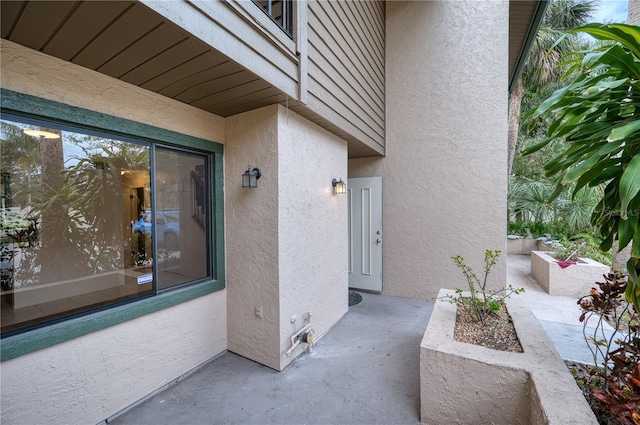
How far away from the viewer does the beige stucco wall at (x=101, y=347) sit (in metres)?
1.67

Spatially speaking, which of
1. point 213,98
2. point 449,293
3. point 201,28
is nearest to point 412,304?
point 449,293

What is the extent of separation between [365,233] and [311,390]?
3106mm

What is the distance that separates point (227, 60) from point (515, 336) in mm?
3088

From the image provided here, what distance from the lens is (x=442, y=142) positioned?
4441 millimetres

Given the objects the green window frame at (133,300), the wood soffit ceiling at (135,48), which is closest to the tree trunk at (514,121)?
the wood soffit ceiling at (135,48)

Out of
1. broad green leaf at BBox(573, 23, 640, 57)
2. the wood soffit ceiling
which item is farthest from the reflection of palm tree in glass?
broad green leaf at BBox(573, 23, 640, 57)

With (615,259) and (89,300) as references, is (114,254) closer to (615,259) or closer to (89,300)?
(89,300)

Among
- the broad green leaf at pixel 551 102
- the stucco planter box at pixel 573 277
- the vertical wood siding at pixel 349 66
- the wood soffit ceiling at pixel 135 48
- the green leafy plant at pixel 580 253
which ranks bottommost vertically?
the stucco planter box at pixel 573 277

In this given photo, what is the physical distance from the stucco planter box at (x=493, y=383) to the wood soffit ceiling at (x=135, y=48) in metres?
2.52

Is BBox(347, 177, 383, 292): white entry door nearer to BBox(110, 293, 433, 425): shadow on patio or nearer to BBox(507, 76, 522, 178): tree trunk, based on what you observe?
BBox(110, 293, 433, 425): shadow on patio

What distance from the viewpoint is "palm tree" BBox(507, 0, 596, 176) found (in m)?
7.77

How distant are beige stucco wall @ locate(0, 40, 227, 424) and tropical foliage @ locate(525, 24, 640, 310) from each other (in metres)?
2.93

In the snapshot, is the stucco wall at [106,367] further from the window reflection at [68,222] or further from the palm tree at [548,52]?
the palm tree at [548,52]

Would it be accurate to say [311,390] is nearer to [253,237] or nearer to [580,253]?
[253,237]
